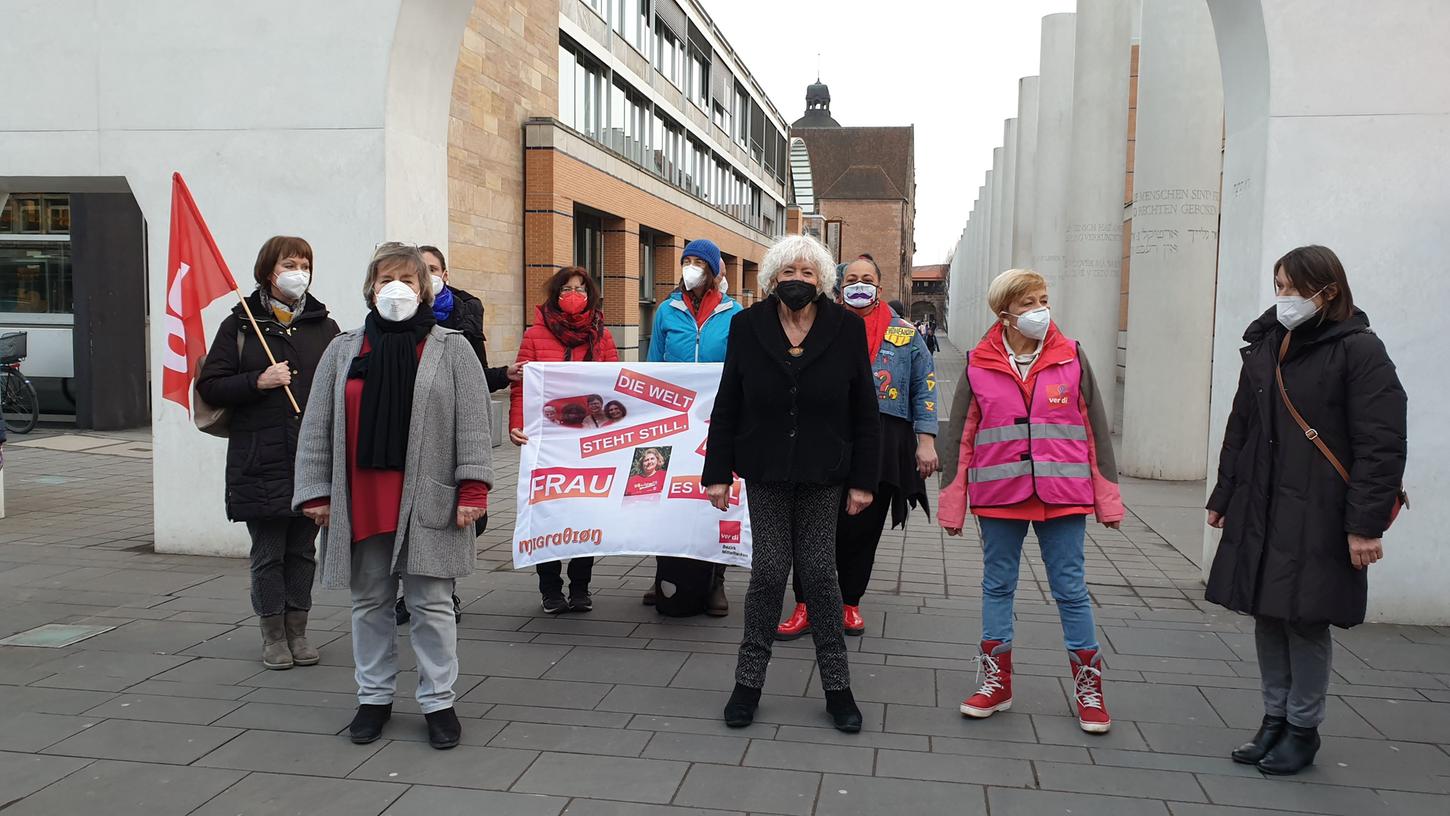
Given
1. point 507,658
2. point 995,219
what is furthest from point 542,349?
point 995,219

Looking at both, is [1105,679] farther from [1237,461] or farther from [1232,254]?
[1232,254]

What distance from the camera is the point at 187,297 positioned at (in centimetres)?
582

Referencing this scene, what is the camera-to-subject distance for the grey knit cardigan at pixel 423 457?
4316 millimetres

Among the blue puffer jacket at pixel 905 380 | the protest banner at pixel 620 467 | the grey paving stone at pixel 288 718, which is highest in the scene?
the blue puffer jacket at pixel 905 380

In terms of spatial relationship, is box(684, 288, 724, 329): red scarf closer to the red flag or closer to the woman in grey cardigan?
the woman in grey cardigan

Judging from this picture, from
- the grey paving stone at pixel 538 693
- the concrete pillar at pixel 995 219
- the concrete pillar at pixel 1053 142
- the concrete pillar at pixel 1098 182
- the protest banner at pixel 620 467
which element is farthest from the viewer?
the concrete pillar at pixel 995 219

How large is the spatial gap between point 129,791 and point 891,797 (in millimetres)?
2620

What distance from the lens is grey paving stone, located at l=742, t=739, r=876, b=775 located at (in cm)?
415

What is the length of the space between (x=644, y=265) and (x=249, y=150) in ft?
68.6

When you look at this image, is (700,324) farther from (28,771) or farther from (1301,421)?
(28,771)

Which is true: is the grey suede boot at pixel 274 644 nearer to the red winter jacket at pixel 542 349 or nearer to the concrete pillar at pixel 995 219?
the red winter jacket at pixel 542 349

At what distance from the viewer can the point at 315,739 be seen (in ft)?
14.5

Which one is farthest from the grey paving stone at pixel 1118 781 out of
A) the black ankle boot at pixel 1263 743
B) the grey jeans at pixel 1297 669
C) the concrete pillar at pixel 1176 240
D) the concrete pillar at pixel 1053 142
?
the concrete pillar at pixel 1053 142

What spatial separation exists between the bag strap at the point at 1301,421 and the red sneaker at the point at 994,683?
1437 mm
